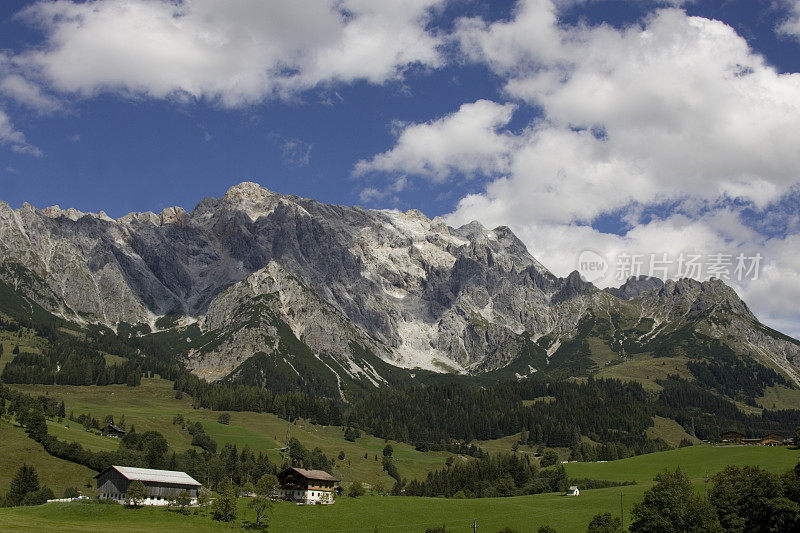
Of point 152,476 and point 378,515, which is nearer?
point 378,515

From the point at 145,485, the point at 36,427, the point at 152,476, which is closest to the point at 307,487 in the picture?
the point at 152,476

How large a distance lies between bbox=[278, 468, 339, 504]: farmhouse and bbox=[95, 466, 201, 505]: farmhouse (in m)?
20.0

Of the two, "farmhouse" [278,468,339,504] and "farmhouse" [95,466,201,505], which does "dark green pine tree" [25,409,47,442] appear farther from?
"farmhouse" [278,468,339,504]

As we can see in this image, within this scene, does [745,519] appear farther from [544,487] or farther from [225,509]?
A: [225,509]

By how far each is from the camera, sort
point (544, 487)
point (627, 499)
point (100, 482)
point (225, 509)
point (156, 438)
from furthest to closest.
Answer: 1. point (156, 438)
2. point (544, 487)
3. point (100, 482)
4. point (627, 499)
5. point (225, 509)

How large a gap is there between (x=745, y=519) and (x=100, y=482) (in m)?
117

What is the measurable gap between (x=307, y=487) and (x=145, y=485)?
32.2 metres

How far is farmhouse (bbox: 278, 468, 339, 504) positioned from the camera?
142m

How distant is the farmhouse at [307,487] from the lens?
14238 cm

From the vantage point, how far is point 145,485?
425ft

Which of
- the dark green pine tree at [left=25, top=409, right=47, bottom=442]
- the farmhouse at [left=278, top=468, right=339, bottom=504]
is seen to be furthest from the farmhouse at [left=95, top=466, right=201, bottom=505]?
the dark green pine tree at [left=25, top=409, right=47, bottom=442]

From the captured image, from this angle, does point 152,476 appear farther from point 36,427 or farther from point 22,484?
point 36,427

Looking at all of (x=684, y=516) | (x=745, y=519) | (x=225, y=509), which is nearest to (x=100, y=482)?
(x=225, y=509)

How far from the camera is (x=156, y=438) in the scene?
7859 inches
